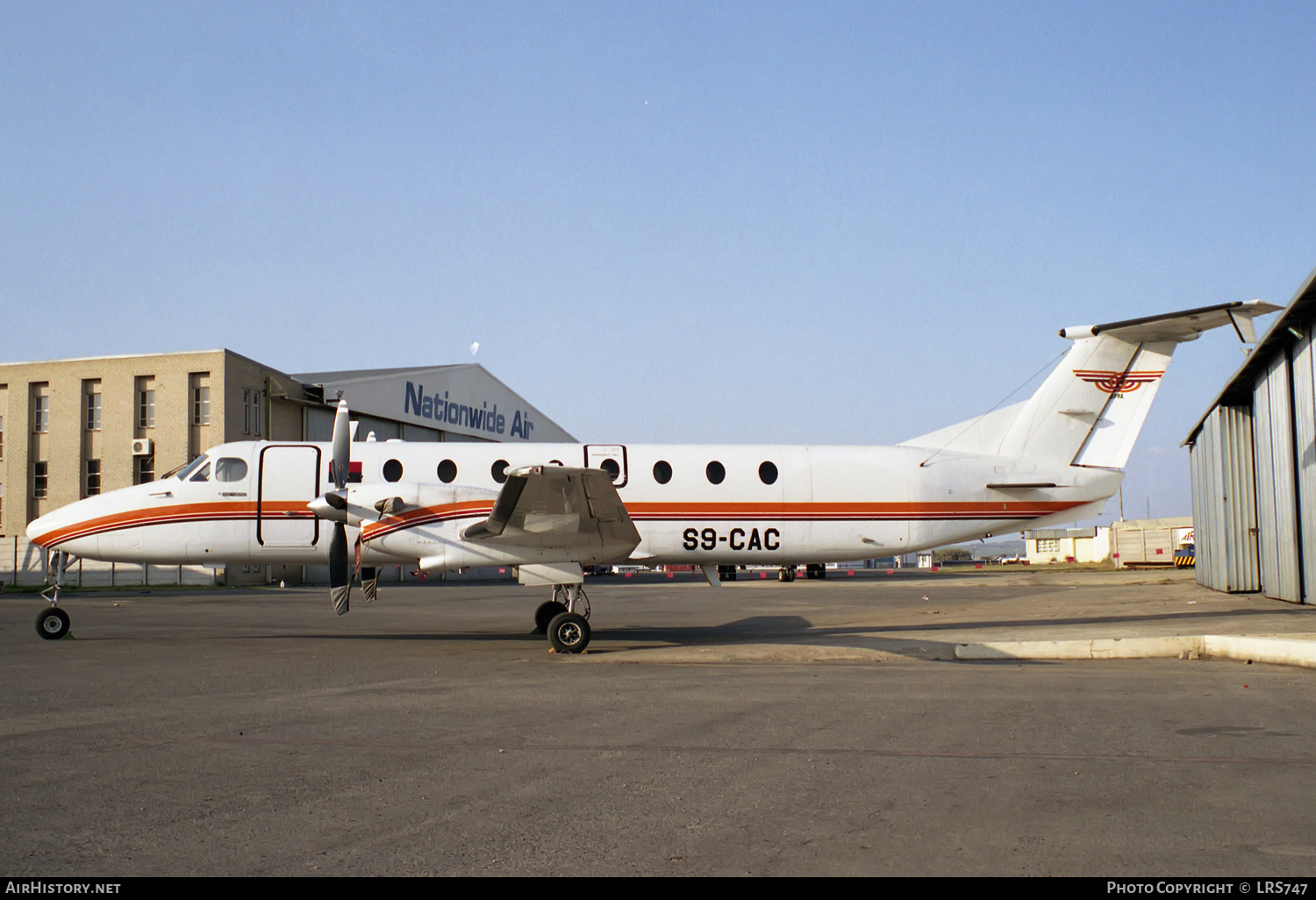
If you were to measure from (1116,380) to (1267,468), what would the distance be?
6.12 metres

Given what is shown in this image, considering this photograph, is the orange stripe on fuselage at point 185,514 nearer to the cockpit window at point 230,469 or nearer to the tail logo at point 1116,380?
the cockpit window at point 230,469

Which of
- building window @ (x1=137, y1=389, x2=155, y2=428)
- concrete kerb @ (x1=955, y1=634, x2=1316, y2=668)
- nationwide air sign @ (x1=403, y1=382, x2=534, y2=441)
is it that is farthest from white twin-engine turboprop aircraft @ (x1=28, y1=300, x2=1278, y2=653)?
nationwide air sign @ (x1=403, y1=382, x2=534, y2=441)

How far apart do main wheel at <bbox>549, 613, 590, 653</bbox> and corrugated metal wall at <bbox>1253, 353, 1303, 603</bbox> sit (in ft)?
45.6

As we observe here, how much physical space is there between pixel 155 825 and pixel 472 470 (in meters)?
10.0

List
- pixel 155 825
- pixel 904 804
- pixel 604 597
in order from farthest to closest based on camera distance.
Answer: pixel 604 597
pixel 904 804
pixel 155 825

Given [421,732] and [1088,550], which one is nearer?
[421,732]

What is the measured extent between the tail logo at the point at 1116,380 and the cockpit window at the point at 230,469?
13.9 meters

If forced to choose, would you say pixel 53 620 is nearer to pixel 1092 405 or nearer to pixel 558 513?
pixel 558 513

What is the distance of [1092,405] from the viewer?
51.0ft

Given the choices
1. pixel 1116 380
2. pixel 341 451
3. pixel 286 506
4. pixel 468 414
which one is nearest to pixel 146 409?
pixel 468 414

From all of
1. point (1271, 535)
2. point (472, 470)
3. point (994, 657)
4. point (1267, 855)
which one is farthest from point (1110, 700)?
point (1271, 535)

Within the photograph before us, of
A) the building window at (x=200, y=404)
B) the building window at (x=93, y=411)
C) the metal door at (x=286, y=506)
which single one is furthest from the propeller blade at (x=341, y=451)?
the building window at (x=93, y=411)

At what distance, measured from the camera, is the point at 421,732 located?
734cm

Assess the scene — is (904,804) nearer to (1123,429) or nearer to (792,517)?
(792,517)
